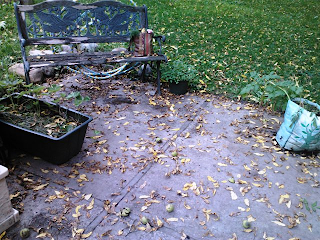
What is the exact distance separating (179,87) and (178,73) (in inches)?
8.6

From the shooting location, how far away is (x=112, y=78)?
17.2 ft

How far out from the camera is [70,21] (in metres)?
4.50

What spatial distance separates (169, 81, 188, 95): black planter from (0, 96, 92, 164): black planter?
6.19 feet

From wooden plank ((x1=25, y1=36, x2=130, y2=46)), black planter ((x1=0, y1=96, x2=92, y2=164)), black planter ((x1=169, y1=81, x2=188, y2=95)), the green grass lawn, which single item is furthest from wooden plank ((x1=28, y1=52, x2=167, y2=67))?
black planter ((x1=0, y1=96, x2=92, y2=164))

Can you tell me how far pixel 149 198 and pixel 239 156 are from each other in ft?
3.96

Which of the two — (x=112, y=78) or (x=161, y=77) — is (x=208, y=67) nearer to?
(x=161, y=77)

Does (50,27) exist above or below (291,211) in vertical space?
above

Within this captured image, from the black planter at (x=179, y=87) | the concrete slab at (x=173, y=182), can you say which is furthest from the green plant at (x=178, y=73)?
the concrete slab at (x=173, y=182)

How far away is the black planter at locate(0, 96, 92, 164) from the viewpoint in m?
2.88

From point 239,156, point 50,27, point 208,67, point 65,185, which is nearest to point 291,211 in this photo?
point 239,156

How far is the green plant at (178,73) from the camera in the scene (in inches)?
184

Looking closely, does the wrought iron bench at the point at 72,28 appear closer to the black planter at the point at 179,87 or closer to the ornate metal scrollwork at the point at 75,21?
the ornate metal scrollwork at the point at 75,21

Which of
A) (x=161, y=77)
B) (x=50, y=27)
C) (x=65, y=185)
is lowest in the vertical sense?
(x=65, y=185)

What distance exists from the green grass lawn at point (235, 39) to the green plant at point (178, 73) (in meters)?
0.30
